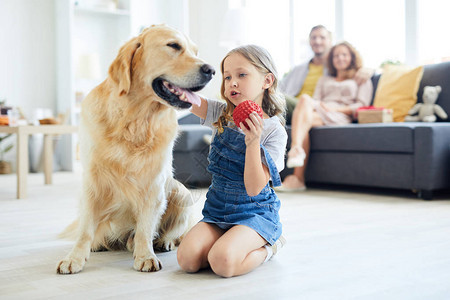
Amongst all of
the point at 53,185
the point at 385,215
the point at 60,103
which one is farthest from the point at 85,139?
the point at 60,103

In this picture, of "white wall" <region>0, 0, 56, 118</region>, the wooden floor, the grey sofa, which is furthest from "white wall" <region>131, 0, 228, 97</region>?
the wooden floor

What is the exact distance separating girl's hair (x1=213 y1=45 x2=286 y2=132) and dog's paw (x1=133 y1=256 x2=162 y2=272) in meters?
0.49

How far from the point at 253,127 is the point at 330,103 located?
2780mm

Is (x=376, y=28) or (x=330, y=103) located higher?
(x=376, y=28)

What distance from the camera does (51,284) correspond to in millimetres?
1411

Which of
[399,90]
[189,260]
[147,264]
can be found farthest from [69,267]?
[399,90]

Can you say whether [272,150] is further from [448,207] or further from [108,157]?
[448,207]

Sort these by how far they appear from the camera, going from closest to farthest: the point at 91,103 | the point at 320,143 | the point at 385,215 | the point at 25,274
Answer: the point at 25,274 < the point at 91,103 < the point at 385,215 < the point at 320,143

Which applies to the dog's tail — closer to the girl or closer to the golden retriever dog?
the golden retriever dog

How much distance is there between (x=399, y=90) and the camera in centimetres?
388

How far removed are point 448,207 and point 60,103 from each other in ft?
16.1

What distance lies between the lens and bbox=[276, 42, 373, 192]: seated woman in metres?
3.74

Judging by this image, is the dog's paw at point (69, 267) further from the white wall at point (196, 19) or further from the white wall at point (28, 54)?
the white wall at point (196, 19)

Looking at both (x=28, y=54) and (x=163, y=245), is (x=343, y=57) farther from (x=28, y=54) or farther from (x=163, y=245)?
(x=28, y=54)
